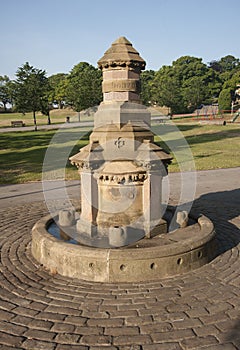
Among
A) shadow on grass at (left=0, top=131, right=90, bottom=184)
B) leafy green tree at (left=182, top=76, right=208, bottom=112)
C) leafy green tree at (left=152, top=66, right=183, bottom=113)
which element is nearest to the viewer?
shadow on grass at (left=0, top=131, right=90, bottom=184)

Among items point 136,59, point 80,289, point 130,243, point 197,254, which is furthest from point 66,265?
point 136,59

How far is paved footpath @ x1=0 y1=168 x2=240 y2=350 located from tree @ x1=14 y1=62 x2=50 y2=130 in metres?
38.4

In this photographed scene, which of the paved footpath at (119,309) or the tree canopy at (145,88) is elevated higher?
the tree canopy at (145,88)

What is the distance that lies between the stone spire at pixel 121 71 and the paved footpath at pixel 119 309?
3.57 metres

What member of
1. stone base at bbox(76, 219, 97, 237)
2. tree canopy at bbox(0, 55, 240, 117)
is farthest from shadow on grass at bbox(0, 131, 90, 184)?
tree canopy at bbox(0, 55, 240, 117)

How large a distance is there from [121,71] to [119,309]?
14.5 feet

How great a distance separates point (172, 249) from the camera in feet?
18.9

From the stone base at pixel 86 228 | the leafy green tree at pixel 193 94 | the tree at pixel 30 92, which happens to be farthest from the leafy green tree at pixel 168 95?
the stone base at pixel 86 228

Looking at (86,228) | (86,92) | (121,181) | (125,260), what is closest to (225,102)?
(86,92)

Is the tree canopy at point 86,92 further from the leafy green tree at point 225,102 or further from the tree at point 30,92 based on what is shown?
the leafy green tree at point 225,102

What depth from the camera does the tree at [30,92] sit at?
140 feet

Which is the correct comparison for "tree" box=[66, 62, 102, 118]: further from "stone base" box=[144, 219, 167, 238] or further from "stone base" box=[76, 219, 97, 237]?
"stone base" box=[144, 219, 167, 238]

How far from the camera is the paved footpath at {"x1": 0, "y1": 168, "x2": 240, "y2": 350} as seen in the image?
4.12 meters

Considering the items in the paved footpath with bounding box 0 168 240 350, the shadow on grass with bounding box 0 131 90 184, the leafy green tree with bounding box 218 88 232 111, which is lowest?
the shadow on grass with bounding box 0 131 90 184
